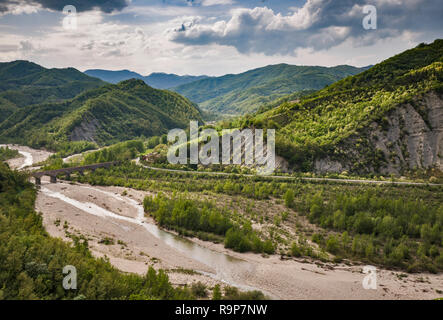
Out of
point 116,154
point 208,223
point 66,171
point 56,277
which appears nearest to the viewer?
point 56,277

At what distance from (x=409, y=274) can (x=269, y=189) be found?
3859 cm

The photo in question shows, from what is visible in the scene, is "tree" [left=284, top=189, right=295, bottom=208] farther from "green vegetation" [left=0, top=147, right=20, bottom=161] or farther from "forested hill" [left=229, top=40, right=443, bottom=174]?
"green vegetation" [left=0, top=147, right=20, bottom=161]

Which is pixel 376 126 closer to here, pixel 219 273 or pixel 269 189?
pixel 269 189

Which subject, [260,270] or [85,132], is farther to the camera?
[85,132]

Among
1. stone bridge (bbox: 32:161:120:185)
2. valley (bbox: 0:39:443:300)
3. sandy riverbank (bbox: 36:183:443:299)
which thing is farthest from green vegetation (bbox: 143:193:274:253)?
stone bridge (bbox: 32:161:120:185)

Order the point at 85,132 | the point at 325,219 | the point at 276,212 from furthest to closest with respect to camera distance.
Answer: the point at 85,132 → the point at 276,212 → the point at 325,219

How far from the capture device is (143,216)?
221 ft

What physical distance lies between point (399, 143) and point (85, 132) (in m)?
170

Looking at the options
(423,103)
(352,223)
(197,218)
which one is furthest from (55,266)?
(423,103)

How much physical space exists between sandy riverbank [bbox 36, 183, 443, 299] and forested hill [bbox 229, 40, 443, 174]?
49.3 m

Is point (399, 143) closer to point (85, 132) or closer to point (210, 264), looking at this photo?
point (210, 264)

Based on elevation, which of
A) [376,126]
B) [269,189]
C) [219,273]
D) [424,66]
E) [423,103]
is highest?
[424,66]

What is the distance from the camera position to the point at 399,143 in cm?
8512

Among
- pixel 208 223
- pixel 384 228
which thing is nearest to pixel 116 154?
pixel 208 223
